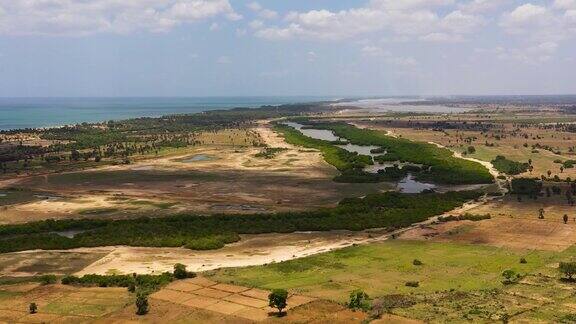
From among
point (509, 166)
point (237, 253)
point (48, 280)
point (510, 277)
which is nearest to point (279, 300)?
point (237, 253)

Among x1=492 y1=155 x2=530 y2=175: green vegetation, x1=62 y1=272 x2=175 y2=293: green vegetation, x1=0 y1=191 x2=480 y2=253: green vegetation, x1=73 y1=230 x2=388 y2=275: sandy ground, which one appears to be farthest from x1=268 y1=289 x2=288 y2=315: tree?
x1=492 y1=155 x2=530 y2=175: green vegetation

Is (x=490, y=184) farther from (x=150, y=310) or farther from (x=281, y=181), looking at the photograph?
(x=150, y=310)

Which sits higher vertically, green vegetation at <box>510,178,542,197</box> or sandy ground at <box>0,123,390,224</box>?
green vegetation at <box>510,178,542,197</box>

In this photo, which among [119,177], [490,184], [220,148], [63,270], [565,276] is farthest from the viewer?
[220,148]

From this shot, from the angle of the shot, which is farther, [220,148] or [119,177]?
[220,148]

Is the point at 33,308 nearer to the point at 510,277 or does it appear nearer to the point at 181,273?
the point at 181,273

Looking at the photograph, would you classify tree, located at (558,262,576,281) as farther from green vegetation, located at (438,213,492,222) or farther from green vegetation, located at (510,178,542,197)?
green vegetation, located at (510,178,542,197)

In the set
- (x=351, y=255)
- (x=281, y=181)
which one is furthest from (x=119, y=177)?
(x=351, y=255)
